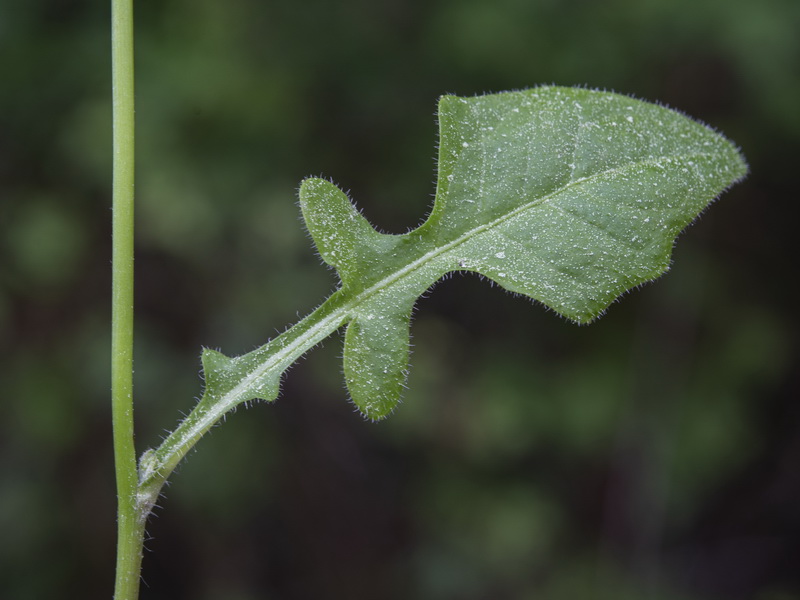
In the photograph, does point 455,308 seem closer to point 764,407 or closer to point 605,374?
point 605,374

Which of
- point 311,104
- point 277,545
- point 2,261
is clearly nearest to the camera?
point 2,261

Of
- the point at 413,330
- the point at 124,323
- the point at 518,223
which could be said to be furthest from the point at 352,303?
the point at 413,330

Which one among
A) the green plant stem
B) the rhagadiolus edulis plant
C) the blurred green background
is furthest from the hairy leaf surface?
the blurred green background

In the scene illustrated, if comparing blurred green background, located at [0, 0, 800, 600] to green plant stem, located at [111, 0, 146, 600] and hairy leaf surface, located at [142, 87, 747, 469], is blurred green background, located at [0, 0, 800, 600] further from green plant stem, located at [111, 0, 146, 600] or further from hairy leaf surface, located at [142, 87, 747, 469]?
green plant stem, located at [111, 0, 146, 600]

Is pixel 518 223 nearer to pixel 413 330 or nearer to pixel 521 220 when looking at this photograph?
pixel 521 220

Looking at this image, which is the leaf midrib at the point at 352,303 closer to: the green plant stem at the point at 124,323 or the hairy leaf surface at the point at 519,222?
the hairy leaf surface at the point at 519,222

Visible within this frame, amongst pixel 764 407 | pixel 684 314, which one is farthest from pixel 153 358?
pixel 764 407
